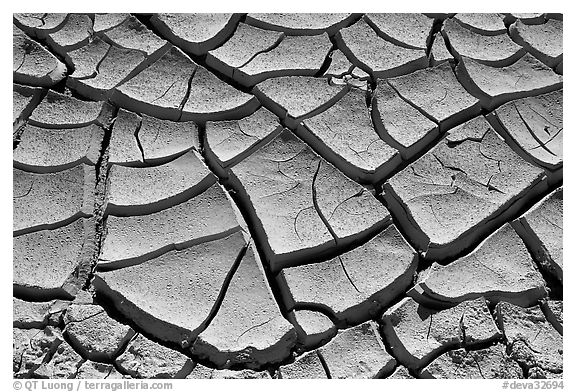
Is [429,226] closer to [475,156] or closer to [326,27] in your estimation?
[475,156]

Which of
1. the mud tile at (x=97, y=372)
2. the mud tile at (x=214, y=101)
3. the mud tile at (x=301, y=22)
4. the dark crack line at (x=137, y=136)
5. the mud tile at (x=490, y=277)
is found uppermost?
the mud tile at (x=301, y=22)

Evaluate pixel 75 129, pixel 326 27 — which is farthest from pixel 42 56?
pixel 326 27

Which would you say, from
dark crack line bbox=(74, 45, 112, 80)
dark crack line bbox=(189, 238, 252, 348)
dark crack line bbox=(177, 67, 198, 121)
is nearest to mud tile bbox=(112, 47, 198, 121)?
dark crack line bbox=(177, 67, 198, 121)

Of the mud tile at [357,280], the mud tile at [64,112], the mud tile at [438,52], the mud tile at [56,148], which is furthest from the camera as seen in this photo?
the mud tile at [438,52]

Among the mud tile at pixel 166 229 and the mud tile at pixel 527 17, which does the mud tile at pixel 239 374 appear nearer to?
the mud tile at pixel 166 229

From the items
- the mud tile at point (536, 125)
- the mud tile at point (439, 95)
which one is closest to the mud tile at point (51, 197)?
the mud tile at point (439, 95)

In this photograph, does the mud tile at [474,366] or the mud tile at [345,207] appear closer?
the mud tile at [474,366]
